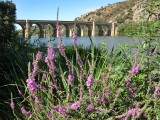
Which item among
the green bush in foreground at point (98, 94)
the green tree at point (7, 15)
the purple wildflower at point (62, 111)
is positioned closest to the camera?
the purple wildflower at point (62, 111)

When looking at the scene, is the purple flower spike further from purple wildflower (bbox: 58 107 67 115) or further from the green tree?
the green tree

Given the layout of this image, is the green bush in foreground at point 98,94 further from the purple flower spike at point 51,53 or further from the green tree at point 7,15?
the green tree at point 7,15

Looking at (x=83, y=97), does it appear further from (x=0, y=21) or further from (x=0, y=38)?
(x=0, y=21)

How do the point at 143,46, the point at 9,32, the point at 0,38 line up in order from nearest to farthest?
1. the point at 143,46
2. the point at 0,38
3. the point at 9,32

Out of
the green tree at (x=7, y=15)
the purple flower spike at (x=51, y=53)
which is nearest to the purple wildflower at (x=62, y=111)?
the purple flower spike at (x=51, y=53)

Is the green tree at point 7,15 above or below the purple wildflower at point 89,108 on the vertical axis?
above

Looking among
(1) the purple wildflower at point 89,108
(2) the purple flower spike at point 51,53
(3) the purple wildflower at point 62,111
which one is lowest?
(1) the purple wildflower at point 89,108

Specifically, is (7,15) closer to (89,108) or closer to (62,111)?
(89,108)

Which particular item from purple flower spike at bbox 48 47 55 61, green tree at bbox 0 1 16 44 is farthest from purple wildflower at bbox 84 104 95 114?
green tree at bbox 0 1 16 44

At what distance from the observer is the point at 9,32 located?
1820cm

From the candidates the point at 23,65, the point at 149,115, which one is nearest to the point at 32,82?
the point at 149,115

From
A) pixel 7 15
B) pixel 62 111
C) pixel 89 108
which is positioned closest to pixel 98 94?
pixel 89 108

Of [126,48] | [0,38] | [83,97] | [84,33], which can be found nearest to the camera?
[83,97]

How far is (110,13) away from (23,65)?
167833 mm
